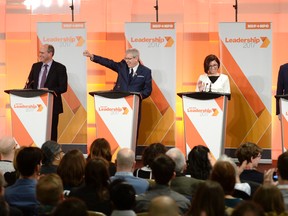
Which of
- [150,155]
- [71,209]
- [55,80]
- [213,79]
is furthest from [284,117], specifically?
[71,209]

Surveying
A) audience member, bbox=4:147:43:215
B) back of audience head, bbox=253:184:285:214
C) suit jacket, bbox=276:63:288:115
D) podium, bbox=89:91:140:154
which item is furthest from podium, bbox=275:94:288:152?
back of audience head, bbox=253:184:285:214

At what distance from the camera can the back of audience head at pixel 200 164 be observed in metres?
7.08

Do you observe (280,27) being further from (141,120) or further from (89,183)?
(89,183)

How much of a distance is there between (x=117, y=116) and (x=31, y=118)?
3.33ft

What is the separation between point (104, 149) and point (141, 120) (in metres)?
3.53

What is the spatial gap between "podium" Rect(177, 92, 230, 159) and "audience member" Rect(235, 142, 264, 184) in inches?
85.6

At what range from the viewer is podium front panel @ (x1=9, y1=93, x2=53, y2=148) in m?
9.82

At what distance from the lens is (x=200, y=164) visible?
7.14m

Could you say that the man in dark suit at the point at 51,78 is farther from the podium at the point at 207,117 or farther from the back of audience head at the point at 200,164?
the back of audience head at the point at 200,164

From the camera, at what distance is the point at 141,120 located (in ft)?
36.4

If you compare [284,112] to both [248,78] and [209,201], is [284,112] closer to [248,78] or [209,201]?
[248,78]

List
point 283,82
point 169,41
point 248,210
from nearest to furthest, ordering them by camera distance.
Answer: point 248,210
point 283,82
point 169,41

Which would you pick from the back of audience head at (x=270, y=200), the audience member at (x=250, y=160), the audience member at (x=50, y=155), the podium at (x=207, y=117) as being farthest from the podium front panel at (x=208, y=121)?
the back of audience head at (x=270, y=200)

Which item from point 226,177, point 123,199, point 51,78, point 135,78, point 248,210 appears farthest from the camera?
point 135,78
